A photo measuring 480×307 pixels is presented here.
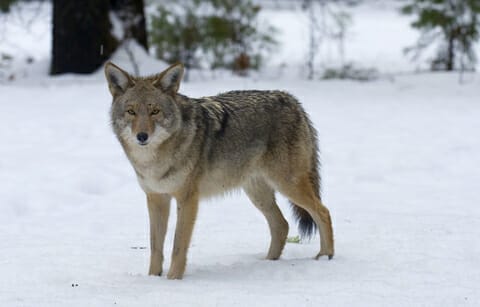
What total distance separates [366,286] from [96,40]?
865 centimetres

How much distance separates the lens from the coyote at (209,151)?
5.66m

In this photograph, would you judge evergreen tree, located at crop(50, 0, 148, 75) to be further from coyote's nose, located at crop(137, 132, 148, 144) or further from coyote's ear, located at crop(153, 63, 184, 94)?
coyote's nose, located at crop(137, 132, 148, 144)

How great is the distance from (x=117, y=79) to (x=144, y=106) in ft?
1.04

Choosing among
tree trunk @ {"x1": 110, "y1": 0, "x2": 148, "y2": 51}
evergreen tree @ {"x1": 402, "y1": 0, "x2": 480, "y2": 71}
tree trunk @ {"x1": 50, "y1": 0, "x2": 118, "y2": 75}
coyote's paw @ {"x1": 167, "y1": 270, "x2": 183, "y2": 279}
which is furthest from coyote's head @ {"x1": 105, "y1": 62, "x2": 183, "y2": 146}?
evergreen tree @ {"x1": 402, "y1": 0, "x2": 480, "y2": 71}

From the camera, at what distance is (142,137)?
5.45 meters

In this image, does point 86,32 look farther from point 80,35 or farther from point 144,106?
point 144,106

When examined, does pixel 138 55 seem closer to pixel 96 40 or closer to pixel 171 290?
pixel 96 40

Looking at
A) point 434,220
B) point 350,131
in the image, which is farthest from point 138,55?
point 434,220

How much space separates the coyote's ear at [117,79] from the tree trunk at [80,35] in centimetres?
738

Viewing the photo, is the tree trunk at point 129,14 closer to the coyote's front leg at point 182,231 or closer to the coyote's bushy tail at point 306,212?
the coyote's bushy tail at point 306,212

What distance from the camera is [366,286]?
5270 millimetres

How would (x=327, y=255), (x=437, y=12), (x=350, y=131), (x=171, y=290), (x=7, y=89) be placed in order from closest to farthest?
(x=171, y=290)
(x=327, y=255)
(x=350, y=131)
(x=7, y=89)
(x=437, y=12)

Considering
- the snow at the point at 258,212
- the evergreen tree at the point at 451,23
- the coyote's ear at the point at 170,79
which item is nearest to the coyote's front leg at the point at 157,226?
the snow at the point at 258,212

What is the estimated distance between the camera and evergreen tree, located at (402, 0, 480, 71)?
14719mm
